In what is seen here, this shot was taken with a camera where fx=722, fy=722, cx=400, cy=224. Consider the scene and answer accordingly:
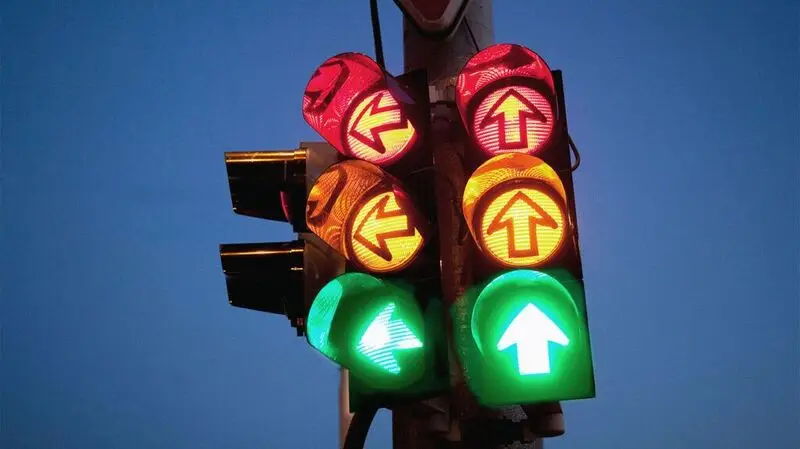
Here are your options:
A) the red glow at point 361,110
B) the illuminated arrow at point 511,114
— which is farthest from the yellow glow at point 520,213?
the red glow at point 361,110

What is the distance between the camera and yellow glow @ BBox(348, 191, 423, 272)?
2.23 meters

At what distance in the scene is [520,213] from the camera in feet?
6.89

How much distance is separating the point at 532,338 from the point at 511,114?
78cm

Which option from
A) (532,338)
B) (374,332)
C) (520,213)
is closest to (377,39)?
(520,213)

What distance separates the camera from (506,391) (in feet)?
6.43

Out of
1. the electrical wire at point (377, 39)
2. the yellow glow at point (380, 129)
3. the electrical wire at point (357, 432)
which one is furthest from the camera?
the electrical wire at point (377, 39)

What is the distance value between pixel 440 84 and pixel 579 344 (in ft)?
4.64

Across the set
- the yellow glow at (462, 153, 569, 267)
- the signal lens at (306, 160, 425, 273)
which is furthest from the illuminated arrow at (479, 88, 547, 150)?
the signal lens at (306, 160, 425, 273)

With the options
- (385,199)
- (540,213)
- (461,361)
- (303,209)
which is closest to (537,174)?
(540,213)

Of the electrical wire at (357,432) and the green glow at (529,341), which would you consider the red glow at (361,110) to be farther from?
the electrical wire at (357,432)

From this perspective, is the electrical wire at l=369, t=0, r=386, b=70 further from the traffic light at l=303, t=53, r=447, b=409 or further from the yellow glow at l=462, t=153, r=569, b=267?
the yellow glow at l=462, t=153, r=569, b=267

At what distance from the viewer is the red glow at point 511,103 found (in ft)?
7.64

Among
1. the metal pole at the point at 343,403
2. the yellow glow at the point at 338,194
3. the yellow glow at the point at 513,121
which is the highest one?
the yellow glow at the point at 513,121

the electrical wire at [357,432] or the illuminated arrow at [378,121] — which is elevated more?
the illuminated arrow at [378,121]
